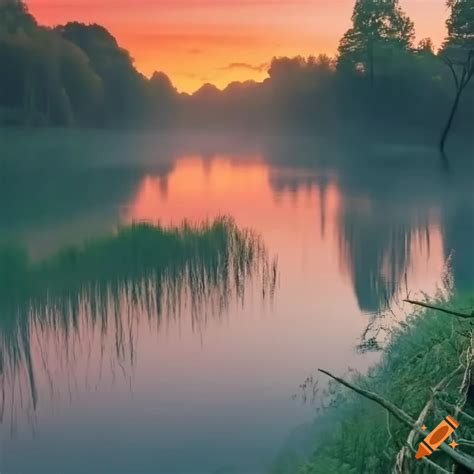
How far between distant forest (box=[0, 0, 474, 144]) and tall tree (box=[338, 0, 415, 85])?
0.04 feet

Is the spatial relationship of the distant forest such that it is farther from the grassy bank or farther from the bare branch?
the grassy bank

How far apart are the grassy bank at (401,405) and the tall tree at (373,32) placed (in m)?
6.38

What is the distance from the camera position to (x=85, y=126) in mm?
8852

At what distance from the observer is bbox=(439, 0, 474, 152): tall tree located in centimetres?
852

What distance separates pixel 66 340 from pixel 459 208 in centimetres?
418

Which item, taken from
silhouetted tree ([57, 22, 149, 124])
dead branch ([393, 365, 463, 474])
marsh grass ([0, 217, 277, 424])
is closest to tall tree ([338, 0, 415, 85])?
silhouetted tree ([57, 22, 149, 124])

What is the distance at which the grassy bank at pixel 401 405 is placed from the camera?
70.1 inches

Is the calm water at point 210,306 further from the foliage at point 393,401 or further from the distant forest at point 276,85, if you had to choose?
the distant forest at point 276,85

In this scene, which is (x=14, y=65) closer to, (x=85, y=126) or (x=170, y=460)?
(x=85, y=126)

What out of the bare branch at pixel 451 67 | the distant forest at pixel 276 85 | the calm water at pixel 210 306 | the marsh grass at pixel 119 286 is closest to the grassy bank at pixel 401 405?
the calm water at pixel 210 306

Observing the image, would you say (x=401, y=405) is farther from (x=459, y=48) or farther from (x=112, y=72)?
(x=459, y=48)

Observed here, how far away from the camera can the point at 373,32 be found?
28.1 ft

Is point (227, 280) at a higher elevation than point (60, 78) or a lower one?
lower

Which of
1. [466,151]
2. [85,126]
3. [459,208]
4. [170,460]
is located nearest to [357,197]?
[459,208]
